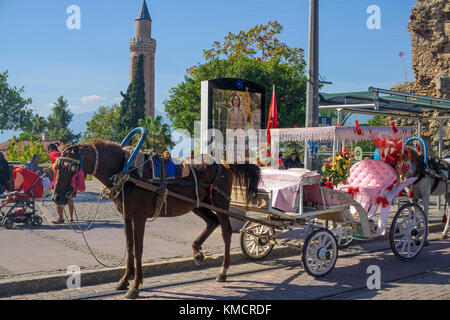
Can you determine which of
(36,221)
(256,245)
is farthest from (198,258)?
(36,221)

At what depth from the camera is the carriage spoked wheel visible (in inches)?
261

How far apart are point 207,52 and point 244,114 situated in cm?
2647

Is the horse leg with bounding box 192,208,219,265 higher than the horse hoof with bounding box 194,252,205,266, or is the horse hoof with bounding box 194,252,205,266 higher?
the horse leg with bounding box 192,208,219,265

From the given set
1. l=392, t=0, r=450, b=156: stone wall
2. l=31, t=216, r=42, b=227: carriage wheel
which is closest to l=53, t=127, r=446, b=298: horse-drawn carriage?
l=31, t=216, r=42, b=227: carriage wheel

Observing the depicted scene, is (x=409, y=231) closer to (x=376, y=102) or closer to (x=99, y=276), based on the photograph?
(x=376, y=102)

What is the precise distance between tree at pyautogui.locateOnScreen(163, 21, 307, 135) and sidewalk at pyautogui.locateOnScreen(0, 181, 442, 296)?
61.5ft

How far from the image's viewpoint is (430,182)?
374 inches

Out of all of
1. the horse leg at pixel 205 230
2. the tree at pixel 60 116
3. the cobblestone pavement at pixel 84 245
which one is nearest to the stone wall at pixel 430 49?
the cobblestone pavement at pixel 84 245

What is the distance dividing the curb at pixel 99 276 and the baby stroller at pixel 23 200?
4.18 m

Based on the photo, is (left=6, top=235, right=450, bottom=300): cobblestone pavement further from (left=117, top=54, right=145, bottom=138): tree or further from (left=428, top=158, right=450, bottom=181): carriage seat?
(left=117, top=54, right=145, bottom=138): tree

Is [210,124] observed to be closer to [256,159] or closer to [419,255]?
[256,159]

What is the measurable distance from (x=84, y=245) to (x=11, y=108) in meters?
54.7
